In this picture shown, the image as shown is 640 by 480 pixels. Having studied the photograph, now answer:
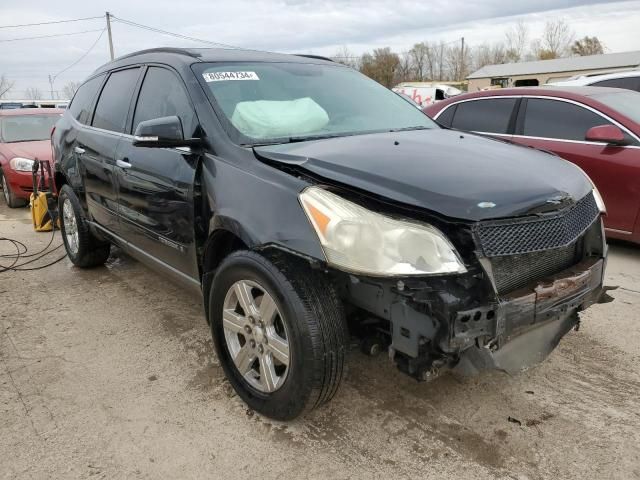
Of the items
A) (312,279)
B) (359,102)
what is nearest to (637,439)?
(312,279)

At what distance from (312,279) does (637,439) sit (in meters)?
1.67

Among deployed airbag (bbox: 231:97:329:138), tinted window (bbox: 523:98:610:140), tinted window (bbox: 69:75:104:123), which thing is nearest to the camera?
deployed airbag (bbox: 231:97:329:138)


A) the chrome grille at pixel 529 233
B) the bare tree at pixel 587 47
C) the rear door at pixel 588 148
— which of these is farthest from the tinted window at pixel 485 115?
the bare tree at pixel 587 47

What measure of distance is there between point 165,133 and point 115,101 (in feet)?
5.11

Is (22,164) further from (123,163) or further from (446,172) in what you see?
(446,172)

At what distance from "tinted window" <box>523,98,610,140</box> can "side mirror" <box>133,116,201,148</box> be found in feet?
13.5

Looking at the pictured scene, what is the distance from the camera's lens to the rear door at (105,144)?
12.7 feet

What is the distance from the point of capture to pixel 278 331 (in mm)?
2518

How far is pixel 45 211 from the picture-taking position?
6.75m

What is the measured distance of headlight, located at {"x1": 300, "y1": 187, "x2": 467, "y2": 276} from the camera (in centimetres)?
206

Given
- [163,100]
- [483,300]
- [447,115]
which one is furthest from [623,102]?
[163,100]

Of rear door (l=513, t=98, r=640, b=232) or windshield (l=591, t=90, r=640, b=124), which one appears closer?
rear door (l=513, t=98, r=640, b=232)

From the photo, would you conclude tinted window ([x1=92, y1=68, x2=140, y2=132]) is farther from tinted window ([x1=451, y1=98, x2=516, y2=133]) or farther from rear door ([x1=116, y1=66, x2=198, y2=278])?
tinted window ([x1=451, y1=98, x2=516, y2=133])

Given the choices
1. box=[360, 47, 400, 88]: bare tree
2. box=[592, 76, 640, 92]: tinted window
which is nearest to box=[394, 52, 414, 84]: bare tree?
box=[360, 47, 400, 88]: bare tree
